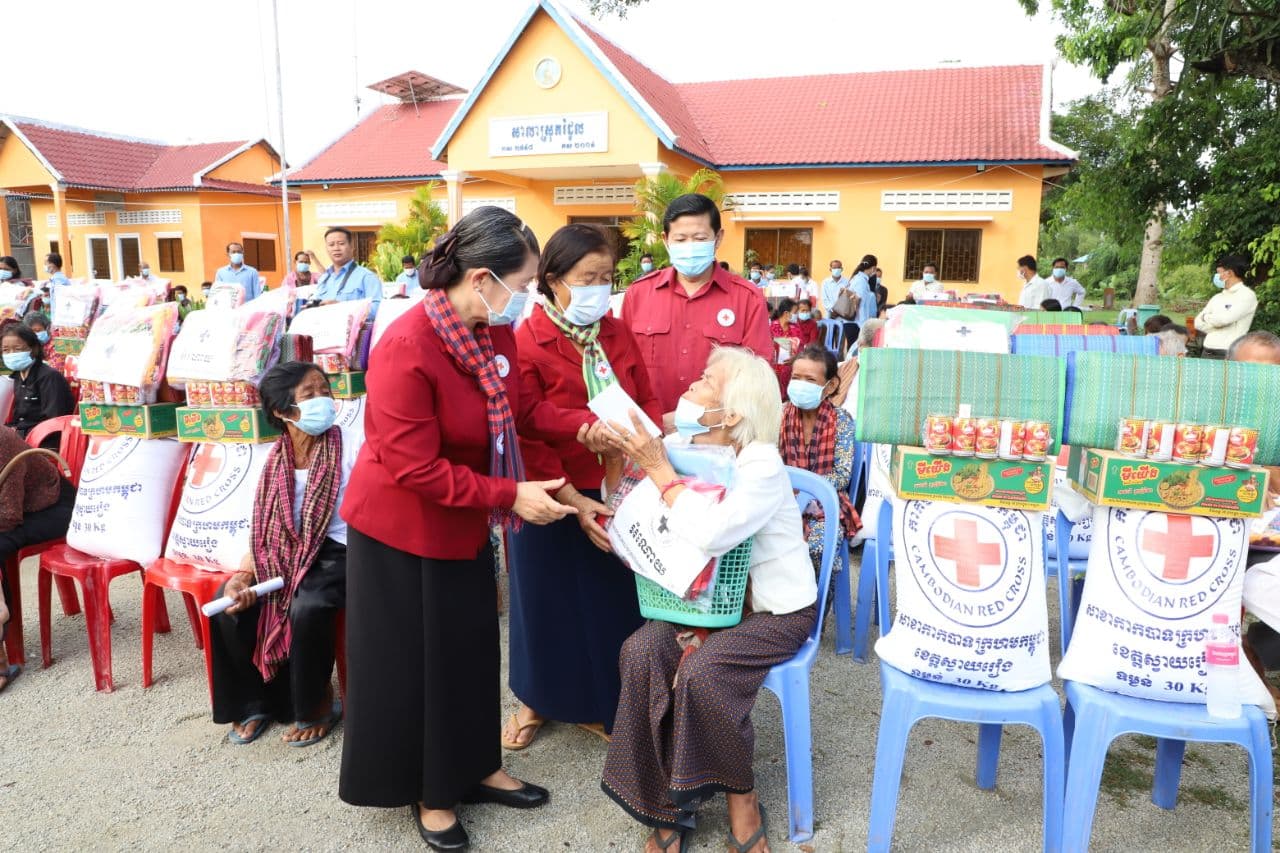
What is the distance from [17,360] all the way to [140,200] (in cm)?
1854

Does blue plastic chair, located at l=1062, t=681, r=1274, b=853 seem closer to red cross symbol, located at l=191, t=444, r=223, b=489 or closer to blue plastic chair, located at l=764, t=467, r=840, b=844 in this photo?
blue plastic chair, located at l=764, t=467, r=840, b=844

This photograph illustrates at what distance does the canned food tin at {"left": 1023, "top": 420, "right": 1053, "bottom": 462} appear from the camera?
7.25 feet

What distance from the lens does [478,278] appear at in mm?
2123

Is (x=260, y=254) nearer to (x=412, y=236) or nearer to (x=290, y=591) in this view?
(x=412, y=236)

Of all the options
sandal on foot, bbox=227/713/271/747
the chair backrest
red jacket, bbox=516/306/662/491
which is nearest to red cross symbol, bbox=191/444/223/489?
sandal on foot, bbox=227/713/271/747

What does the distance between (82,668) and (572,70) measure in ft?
43.6

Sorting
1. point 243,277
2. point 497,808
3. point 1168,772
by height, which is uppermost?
point 243,277

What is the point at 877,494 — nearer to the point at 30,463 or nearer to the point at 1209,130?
the point at 30,463

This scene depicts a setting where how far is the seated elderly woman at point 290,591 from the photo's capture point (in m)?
2.84

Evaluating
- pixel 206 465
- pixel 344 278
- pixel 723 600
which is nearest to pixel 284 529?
pixel 206 465

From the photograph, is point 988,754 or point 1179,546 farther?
point 988,754

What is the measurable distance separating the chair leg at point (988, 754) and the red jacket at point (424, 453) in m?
1.62

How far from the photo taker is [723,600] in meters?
2.32

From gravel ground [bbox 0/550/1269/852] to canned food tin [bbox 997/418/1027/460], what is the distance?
109 centimetres
